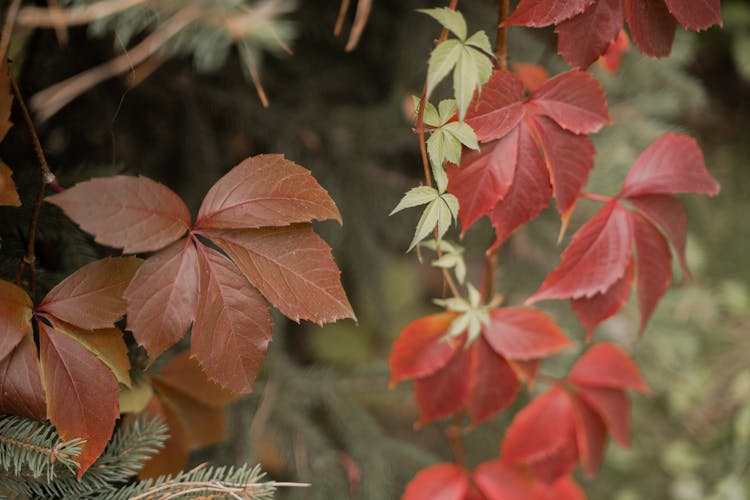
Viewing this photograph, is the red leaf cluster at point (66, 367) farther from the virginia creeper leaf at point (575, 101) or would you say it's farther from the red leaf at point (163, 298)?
the virginia creeper leaf at point (575, 101)

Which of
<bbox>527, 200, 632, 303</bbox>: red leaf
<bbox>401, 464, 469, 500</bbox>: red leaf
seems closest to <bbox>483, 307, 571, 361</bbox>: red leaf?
<bbox>527, 200, 632, 303</bbox>: red leaf

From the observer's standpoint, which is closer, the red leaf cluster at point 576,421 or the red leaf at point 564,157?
the red leaf at point 564,157

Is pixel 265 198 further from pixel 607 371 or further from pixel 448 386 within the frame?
pixel 607 371

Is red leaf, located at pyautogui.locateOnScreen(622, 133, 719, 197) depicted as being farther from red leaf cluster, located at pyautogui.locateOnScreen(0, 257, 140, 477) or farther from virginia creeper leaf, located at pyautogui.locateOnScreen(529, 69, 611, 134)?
red leaf cluster, located at pyautogui.locateOnScreen(0, 257, 140, 477)

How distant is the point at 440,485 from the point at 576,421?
0.21 m

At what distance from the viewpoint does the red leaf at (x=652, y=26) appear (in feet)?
1.87

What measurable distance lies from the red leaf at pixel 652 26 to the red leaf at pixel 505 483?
21.8 inches

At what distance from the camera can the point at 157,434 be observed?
648 mm

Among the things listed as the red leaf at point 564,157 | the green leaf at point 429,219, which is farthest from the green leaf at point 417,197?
the red leaf at point 564,157

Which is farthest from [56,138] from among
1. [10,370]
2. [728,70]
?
[728,70]

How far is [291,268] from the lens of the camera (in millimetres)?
556

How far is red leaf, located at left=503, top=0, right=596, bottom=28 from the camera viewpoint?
1.79ft

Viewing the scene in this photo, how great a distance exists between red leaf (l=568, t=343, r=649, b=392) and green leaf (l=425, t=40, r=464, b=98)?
0.52 meters

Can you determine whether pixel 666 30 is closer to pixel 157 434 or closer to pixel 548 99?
pixel 548 99
